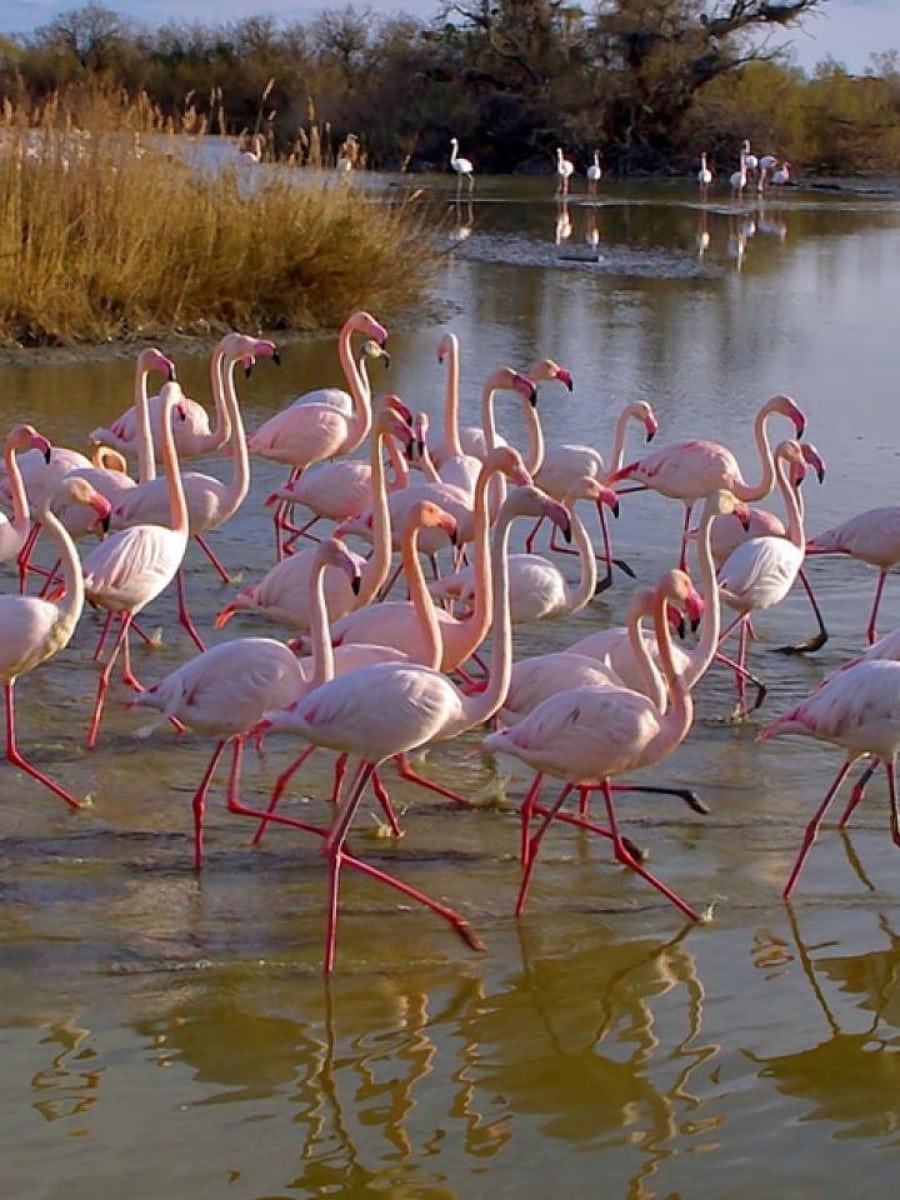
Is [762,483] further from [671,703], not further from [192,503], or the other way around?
[671,703]

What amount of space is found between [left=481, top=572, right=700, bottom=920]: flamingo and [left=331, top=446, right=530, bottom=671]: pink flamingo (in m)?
0.51

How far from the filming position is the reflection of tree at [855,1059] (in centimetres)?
376

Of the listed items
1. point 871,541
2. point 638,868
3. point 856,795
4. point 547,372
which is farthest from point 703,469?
point 638,868

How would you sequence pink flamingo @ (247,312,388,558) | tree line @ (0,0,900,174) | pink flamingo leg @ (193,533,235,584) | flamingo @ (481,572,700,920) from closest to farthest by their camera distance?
1. flamingo @ (481,572,700,920)
2. pink flamingo leg @ (193,533,235,584)
3. pink flamingo @ (247,312,388,558)
4. tree line @ (0,0,900,174)

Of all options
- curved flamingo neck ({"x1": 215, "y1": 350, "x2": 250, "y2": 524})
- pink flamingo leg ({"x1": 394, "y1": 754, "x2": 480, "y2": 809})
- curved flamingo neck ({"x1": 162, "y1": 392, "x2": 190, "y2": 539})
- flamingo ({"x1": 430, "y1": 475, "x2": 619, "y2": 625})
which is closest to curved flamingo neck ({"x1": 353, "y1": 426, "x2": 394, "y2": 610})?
flamingo ({"x1": 430, "y1": 475, "x2": 619, "y2": 625})

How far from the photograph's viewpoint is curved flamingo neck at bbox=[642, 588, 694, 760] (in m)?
4.72

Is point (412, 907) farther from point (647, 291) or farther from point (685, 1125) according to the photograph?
point (647, 291)

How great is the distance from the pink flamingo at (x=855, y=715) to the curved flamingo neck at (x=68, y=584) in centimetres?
215

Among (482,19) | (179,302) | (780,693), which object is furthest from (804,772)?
(482,19)

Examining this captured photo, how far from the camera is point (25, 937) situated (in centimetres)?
438

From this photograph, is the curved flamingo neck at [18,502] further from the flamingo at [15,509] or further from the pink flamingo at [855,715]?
the pink flamingo at [855,715]

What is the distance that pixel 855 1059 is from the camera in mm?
3998

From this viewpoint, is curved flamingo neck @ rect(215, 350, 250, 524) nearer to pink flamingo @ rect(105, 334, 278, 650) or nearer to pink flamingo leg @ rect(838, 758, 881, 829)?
pink flamingo @ rect(105, 334, 278, 650)

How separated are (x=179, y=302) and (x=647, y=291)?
231 inches
